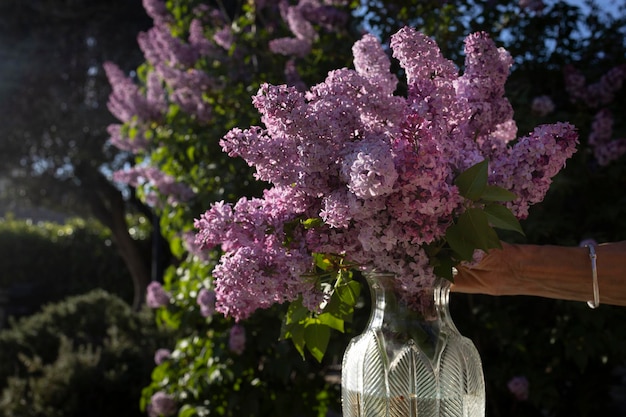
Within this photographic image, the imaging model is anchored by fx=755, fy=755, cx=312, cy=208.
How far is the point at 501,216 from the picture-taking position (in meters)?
1.15

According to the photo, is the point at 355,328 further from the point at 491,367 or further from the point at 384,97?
the point at 384,97

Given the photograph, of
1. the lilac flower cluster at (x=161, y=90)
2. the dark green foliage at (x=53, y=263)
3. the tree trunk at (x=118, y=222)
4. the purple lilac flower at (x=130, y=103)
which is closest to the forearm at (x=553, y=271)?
the lilac flower cluster at (x=161, y=90)

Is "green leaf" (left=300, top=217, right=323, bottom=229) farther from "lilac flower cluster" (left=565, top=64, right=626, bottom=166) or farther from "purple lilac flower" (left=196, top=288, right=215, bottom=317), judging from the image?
"lilac flower cluster" (left=565, top=64, right=626, bottom=166)

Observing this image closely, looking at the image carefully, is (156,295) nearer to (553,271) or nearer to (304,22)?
(304,22)

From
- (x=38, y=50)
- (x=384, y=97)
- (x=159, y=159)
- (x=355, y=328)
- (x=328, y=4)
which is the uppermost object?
(x=38, y=50)

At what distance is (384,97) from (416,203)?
0.59 ft

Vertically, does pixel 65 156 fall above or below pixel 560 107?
above

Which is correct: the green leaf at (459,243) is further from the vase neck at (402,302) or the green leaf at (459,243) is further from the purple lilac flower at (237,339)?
the purple lilac flower at (237,339)

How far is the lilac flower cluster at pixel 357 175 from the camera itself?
108 centimetres

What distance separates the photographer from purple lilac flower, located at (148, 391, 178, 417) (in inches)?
141

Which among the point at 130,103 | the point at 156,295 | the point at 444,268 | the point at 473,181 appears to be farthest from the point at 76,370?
the point at 473,181

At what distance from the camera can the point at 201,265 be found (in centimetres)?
359

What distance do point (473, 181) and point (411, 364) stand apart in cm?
33

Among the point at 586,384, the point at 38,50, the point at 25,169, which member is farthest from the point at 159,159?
the point at 25,169
